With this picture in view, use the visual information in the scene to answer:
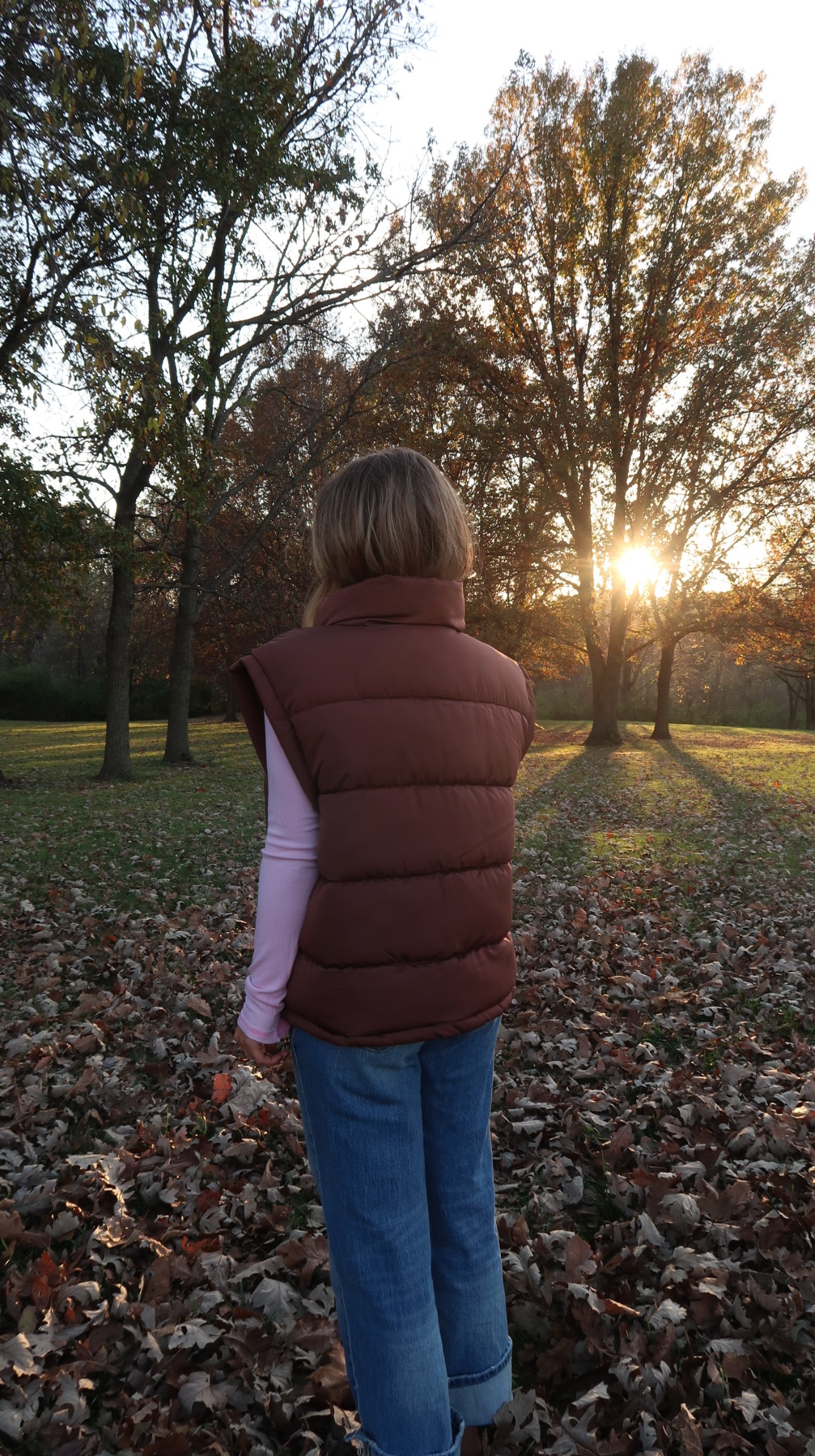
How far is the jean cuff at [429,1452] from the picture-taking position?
174 centimetres

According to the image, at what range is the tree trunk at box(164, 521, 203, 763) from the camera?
19.1 m

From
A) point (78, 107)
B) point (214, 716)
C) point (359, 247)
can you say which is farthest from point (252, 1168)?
point (214, 716)

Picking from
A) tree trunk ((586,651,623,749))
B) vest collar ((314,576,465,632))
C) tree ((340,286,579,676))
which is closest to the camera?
vest collar ((314,576,465,632))

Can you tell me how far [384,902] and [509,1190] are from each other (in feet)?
8.29

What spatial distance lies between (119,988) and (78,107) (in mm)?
9064

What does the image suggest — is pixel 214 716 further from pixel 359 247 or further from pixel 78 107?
pixel 78 107

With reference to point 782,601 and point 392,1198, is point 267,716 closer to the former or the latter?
point 392,1198

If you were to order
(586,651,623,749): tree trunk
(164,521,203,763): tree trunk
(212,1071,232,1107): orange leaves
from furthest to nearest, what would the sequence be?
(586,651,623,749): tree trunk → (164,521,203,763): tree trunk → (212,1071,232,1107): orange leaves

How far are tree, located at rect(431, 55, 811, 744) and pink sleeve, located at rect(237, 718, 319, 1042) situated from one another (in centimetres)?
2100

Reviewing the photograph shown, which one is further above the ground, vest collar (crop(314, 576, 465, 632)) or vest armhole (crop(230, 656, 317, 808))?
vest collar (crop(314, 576, 465, 632))

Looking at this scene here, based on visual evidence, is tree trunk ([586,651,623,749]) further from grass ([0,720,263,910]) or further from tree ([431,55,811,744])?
grass ([0,720,263,910])

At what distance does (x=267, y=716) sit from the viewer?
5.60 feet

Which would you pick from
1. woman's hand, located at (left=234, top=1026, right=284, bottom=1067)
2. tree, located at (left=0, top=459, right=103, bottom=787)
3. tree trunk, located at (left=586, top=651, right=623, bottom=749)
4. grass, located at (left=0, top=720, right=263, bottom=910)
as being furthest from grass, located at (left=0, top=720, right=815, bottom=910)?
woman's hand, located at (left=234, top=1026, right=284, bottom=1067)

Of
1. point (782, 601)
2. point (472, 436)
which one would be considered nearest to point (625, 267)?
point (472, 436)
